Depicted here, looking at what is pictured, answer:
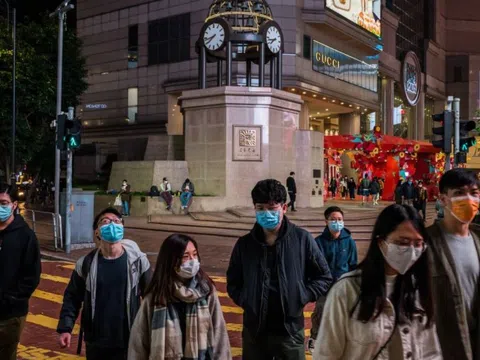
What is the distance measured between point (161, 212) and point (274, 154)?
5.80m

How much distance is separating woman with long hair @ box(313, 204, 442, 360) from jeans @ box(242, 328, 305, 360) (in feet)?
4.17

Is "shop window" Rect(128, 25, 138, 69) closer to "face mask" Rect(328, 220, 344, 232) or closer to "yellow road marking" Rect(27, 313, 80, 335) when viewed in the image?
"yellow road marking" Rect(27, 313, 80, 335)

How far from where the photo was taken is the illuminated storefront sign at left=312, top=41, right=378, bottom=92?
41.9 m

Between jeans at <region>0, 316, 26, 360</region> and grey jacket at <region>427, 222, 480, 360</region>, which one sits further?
jeans at <region>0, 316, 26, 360</region>

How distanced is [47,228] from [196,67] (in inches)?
1010

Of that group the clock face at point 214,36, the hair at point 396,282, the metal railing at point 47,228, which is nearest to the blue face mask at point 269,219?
the hair at point 396,282

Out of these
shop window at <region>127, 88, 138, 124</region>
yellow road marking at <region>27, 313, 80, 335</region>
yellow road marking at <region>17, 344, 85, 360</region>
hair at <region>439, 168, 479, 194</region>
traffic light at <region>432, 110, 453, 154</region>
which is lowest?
yellow road marking at <region>17, 344, 85, 360</region>

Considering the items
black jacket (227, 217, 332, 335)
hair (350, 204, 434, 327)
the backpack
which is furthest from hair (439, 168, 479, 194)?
the backpack

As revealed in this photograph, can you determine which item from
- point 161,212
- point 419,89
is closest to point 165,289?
point 161,212

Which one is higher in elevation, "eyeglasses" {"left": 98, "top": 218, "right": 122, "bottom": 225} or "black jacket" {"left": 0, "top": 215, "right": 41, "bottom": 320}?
"eyeglasses" {"left": 98, "top": 218, "right": 122, "bottom": 225}

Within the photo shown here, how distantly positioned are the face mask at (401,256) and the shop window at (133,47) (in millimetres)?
45083

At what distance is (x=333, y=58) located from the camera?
43500mm

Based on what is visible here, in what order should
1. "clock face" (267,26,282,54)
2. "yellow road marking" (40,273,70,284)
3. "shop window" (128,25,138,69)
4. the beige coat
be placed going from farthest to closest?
"shop window" (128,25,138,69) < "clock face" (267,26,282,54) < "yellow road marking" (40,273,70,284) < the beige coat

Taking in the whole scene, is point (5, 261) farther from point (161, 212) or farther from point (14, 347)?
point (161, 212)
